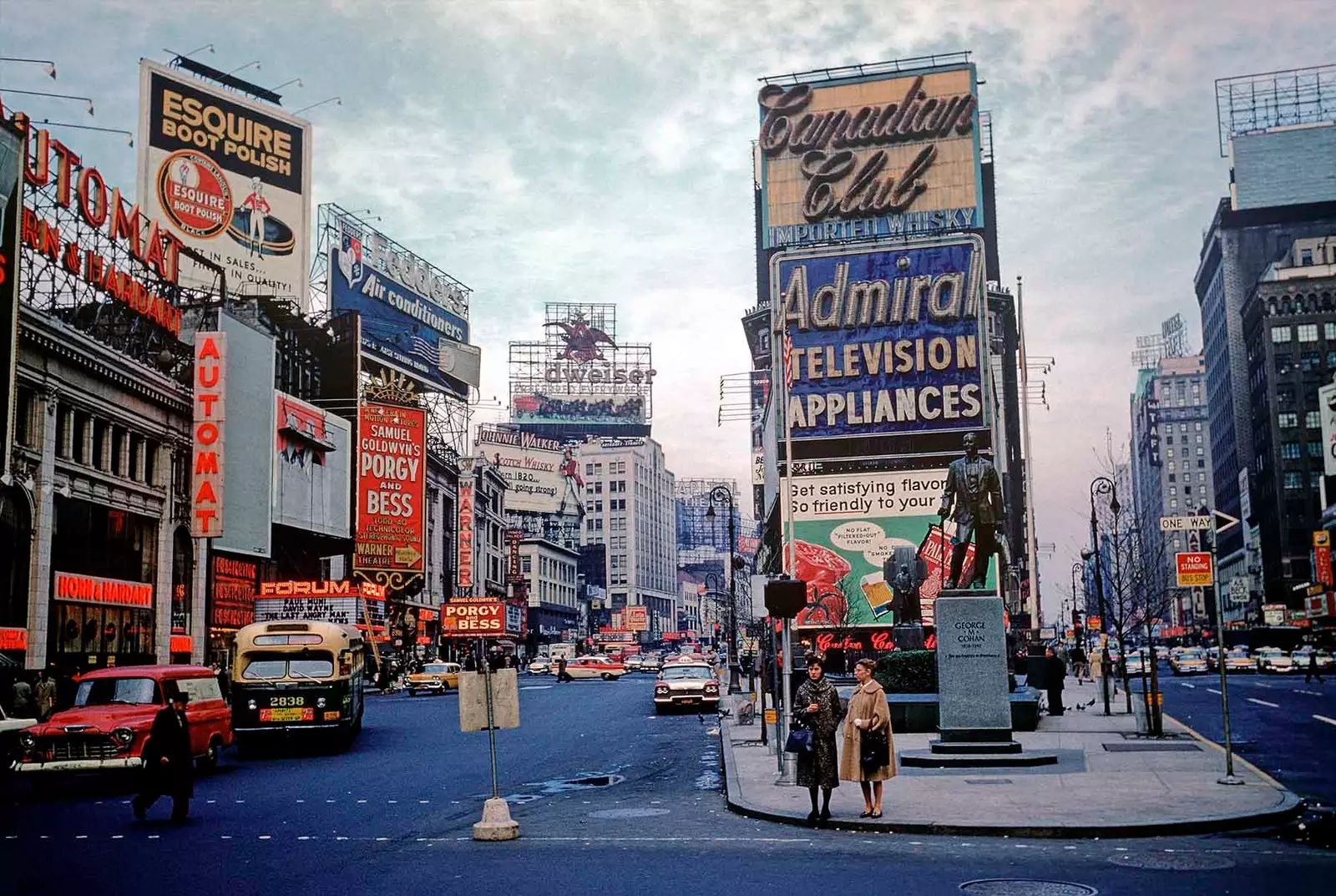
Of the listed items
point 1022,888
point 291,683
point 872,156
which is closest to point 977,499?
point 1022,888

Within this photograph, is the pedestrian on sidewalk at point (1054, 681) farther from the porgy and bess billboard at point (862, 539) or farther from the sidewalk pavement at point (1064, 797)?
the porgy and bess billboard at point (862, 539)

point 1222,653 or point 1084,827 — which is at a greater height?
point 1222,653

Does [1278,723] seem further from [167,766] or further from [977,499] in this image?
[167,766]

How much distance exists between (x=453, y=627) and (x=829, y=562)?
2816cm

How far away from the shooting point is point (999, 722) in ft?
64.5

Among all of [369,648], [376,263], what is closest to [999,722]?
[369,648]

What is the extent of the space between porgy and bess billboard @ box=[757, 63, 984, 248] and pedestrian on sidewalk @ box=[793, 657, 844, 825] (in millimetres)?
78225

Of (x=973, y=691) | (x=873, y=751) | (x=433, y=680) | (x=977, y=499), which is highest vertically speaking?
(x=977, y=499)

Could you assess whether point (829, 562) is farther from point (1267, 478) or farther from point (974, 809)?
point (1267, 478)

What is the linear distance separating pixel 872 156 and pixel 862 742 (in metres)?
81.4

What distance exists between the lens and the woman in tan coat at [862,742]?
14.4m

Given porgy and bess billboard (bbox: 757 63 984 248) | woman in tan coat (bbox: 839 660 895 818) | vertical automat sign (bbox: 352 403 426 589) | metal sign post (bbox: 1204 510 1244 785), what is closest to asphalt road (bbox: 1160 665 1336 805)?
metal sign post (bbox: 1204 510 1244 785)

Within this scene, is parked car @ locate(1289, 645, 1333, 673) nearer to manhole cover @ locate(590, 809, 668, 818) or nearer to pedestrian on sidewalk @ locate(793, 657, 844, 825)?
manhole cover @ locate(590, 809, 668, 818)

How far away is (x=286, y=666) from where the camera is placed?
2667 centimetres
